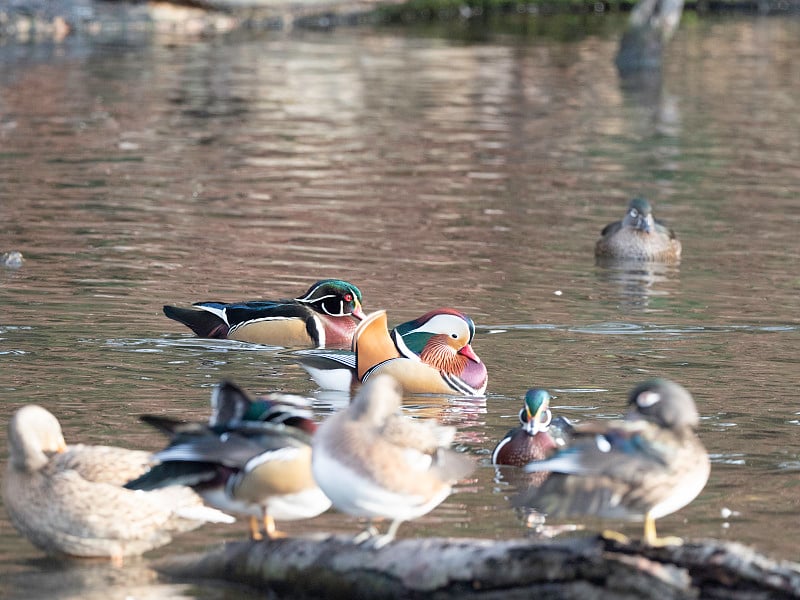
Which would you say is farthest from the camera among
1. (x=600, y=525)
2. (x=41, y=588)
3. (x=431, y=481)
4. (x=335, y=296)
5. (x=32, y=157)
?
(x=32, y=157)

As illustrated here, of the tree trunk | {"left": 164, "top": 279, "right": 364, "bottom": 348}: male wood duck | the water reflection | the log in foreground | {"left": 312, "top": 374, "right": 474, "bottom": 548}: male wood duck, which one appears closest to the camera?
the log in foreground

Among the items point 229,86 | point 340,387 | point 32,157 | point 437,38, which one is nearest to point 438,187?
point 32,157

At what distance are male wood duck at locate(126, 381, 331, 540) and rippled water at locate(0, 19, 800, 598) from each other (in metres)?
0.53

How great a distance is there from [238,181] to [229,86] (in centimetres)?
1225

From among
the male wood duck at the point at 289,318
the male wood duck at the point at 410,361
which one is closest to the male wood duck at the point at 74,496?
the male wood duck at the point at 410,361

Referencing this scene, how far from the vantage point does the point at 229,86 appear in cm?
3262

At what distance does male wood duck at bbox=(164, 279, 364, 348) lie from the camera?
1191 centimetres

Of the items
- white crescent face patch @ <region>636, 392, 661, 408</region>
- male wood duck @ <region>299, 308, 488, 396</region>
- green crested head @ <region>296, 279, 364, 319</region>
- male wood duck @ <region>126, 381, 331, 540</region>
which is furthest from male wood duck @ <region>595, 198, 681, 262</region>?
white crescent face patch @ <region>636, 392, 661, 408</region>

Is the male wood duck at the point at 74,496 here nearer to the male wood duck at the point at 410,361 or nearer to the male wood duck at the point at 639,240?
the male wood duck at the point at 410,361

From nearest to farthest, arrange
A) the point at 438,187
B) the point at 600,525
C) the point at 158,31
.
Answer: the point at 600,525, the point at 438,187, the point at 158,31

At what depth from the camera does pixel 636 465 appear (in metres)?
5.95

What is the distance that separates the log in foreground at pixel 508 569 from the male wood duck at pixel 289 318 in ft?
17.0

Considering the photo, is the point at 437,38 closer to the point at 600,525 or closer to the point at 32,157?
the point at 32,157

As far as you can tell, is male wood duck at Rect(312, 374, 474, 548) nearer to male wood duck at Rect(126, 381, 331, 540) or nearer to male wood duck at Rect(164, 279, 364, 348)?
male wood duck at Rect(126, 381, 331, 540)
